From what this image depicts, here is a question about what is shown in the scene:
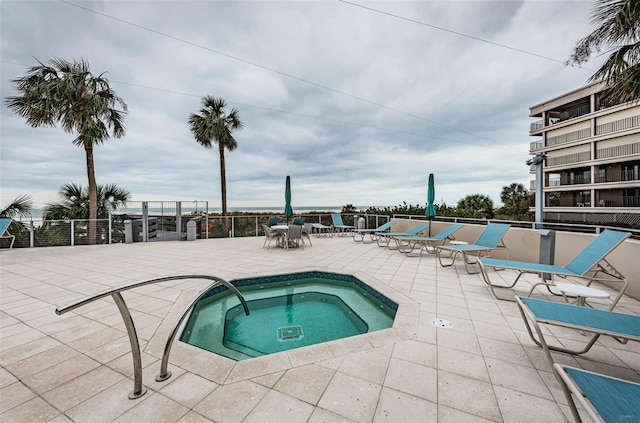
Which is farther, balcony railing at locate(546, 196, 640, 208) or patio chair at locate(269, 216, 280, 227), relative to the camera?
balcony railing at locate(546, 196, 640, 208)

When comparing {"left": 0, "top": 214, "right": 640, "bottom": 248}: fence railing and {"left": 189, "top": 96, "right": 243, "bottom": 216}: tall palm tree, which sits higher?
{"left": 189, "top": 96, "right": 243, "bottom": 216}: tall palm tree

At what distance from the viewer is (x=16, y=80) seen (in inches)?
309

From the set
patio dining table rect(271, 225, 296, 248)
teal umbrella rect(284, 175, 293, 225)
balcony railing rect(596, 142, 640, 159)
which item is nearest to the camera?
patio dining table rect(271, 225, 296, 248)

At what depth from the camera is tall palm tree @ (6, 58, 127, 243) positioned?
786 centimetres

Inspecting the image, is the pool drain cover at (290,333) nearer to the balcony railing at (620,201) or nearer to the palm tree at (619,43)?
the palm tree at (619,43)

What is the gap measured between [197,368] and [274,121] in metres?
11.4

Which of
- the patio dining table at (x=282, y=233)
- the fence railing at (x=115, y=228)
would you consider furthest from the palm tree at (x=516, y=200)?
the patio dining table at (x=282, y=233)

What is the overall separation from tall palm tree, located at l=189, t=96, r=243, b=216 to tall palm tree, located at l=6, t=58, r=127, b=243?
3.37 m

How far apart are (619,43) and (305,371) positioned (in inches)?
281

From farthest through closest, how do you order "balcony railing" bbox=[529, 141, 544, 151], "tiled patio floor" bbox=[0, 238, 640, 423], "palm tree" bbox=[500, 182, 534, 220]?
1. "palm tree" bbox=[500, 182, 534, 220]
2. "balcony railing" bbox=[529, 141, 544, 151]
3. "tiled patio floor" bbox=[0, 238, 640, 423]

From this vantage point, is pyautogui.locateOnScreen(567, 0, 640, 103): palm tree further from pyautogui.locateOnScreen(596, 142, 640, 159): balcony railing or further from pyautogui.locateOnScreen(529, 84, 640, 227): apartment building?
pyautogui.locateOnScreen(596, 142, 640, 159): balcony railing

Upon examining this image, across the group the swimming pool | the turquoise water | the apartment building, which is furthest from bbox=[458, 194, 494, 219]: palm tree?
the turquoise water

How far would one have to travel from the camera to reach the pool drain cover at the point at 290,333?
286 centimetres

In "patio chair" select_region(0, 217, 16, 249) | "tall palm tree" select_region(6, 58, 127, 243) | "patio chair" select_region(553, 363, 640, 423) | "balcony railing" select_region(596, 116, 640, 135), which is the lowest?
"patio chair" select_region(553, 363, 640, 423)
